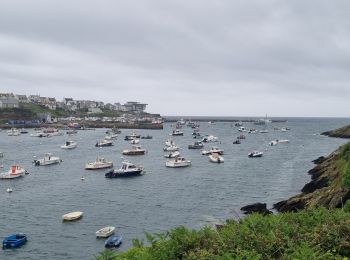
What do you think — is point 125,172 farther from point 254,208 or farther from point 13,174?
point 254,208

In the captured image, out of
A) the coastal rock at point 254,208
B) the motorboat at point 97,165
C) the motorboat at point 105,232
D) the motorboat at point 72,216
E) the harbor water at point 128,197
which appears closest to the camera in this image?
the motorboat at point 105,232

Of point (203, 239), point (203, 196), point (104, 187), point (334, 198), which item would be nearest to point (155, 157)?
point (104, 187)

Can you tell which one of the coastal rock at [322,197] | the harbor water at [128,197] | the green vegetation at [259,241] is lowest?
the harbor water at [128,197]

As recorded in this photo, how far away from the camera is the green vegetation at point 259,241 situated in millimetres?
13281

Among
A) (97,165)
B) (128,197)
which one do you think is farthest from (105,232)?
(97,165)

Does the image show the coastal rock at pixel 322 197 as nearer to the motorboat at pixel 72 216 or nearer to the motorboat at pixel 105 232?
the motorboat at pixel 105 232

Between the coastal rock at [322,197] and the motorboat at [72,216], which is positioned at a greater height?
the coastal rock at [322,197]

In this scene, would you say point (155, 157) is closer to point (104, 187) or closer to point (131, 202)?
point (104, 187)

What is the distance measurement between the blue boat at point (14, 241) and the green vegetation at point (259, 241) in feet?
83.5

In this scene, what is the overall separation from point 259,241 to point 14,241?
3015cm

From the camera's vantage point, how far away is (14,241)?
38281 mm

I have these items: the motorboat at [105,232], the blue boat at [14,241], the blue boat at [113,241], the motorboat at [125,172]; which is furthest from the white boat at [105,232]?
the motorboat at [125,172]

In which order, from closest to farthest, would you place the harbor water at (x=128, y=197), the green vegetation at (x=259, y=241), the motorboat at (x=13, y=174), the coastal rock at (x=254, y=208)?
1. the green vegetation at (x=259, y=241)
2. the harbor water at (x=128, y=197)
3. the coastal rock at (x=254, y=208)
4. the motorboat at (x=13, y=174)

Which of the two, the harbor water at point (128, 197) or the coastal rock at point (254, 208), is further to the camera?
the coastal rock at point (254, 208)
